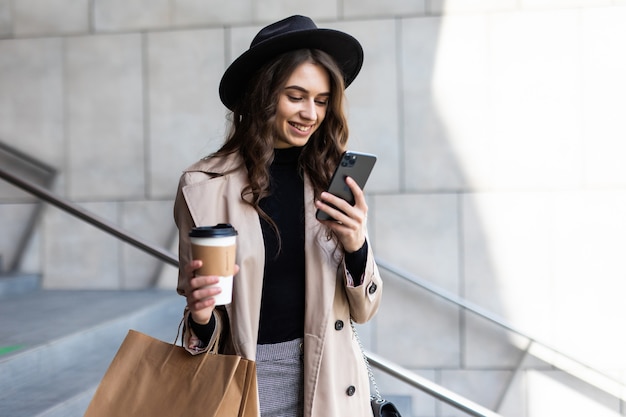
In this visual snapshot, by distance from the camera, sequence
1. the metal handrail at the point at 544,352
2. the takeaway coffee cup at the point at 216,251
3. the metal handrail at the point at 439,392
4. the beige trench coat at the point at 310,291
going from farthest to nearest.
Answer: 1. the metal handrail at the point at 544,352
2. the metal handrail at the point at 439,392
3. the beige trench coat at the point at 310,291
4. the takeaway coffee cup at the point at 216,251

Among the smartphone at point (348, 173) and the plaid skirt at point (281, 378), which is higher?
the smartphone at point (348, 173)

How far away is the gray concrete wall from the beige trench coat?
11.4 feet

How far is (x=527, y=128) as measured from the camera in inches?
207

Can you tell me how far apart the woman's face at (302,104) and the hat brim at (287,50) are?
0.07 metres

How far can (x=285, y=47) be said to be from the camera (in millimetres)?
1818

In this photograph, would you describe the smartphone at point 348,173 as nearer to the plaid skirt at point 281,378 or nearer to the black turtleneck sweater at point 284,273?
the black turtleneck sweater at point 284,273

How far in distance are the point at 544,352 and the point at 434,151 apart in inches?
70.2

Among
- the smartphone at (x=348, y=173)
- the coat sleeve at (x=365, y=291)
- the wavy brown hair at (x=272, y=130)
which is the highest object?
the wavy brown hair at (x=272, y=130)

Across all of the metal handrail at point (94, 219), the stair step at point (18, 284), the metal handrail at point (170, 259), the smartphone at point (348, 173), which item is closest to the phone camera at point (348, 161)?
the smartphone at point (348, 173)

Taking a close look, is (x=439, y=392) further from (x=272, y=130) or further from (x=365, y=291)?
(x=272, y=130)

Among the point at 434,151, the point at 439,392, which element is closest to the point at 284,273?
the point at 439,392

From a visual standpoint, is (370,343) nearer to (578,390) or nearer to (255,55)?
(578,390)

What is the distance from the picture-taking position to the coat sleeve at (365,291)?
174 cm

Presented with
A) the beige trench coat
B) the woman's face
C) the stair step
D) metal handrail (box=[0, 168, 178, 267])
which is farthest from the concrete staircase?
the woman's face
